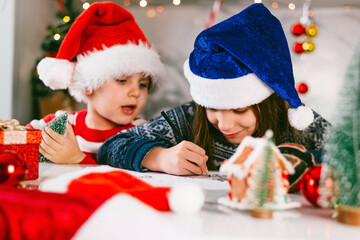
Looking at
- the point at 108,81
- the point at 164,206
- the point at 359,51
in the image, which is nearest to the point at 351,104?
the point at 359,51

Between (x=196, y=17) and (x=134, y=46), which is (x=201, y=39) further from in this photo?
(x=196, y=17)

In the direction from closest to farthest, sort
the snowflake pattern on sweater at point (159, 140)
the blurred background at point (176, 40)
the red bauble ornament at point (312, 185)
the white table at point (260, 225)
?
the white table at point (260, 225) < the red bauble ornament at point (312, 185) < the snowflake pattern on sweater at point (159, 140) < the blurred background at point (176, 40)

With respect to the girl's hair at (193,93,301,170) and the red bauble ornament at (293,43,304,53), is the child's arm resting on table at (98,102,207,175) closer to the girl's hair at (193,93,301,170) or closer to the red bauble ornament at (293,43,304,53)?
the girl's hair at (193,93,301,170)

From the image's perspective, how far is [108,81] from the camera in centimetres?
141

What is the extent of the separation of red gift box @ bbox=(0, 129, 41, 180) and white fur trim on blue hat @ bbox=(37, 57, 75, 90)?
604 millimetres

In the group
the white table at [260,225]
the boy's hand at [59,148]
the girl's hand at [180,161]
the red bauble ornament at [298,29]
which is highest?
the red bauble ornament at [298,29]

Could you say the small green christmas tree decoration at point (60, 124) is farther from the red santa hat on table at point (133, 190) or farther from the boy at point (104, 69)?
the red santa hat on table at point (133, 190)

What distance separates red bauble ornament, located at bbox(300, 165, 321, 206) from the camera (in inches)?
24.1

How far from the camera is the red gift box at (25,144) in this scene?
2.62 feet

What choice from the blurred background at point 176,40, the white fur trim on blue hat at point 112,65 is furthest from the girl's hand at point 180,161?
the blurred background at point 176,40

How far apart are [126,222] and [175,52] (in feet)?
6.33

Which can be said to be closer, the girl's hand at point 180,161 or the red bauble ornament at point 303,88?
the girl's hand at point 180,161

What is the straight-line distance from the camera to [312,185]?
62 cm

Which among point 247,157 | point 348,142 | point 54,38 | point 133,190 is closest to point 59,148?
point 133,190
